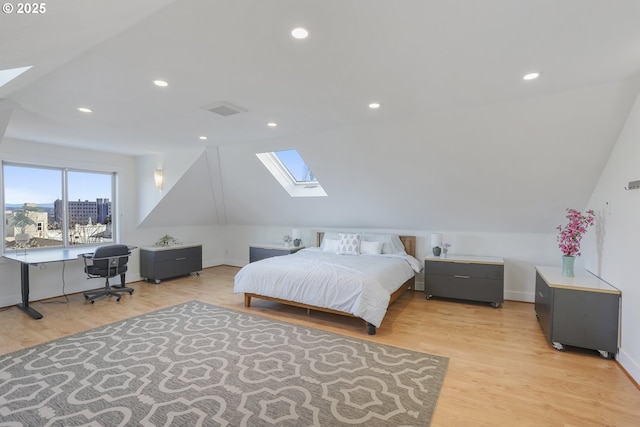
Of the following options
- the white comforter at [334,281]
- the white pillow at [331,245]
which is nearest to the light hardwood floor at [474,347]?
the white comforter at [334,281]

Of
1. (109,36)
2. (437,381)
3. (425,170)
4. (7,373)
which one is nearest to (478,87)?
(425,170)

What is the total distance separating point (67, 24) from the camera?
4.80ft

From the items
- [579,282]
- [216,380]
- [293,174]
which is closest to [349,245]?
[293,174]

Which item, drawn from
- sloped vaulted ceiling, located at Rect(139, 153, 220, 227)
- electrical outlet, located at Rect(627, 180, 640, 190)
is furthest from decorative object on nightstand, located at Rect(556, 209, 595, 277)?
sloped vaulted ceiling, located at Rect(139, 153, 220, 227)

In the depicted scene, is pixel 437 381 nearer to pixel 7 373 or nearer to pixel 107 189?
pixel 7 373

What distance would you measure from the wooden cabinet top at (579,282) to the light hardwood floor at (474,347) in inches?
24.5

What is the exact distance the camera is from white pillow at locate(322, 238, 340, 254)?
5.26 metres

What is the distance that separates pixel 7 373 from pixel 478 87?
14.8 feet

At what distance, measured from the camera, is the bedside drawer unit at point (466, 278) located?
4.20 m

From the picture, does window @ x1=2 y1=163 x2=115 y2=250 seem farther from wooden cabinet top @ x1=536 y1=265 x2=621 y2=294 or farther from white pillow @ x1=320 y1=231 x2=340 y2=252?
wooden cabinet top @ x1=536 y1=265 x2=621 y2=294

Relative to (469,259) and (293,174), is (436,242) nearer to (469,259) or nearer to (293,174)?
(469,259)

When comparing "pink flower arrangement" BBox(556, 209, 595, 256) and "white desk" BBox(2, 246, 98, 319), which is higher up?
"pink flower arrangement" BBox(556, 209, 595, 256)

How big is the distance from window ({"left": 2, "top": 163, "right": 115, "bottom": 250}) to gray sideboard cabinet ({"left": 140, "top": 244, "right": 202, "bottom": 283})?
754 mm

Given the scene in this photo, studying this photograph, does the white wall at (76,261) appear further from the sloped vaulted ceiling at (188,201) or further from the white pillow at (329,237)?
the white pillow at (329,237)
